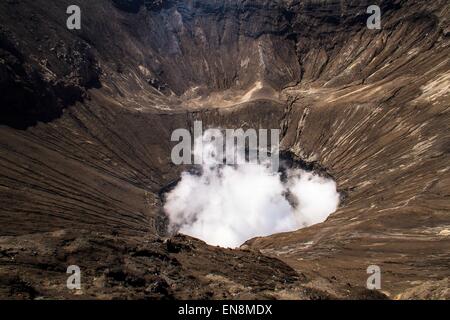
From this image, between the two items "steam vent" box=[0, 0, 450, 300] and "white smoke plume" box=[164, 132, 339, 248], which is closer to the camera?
"steam vent" box=[0, 0, 450, 300]

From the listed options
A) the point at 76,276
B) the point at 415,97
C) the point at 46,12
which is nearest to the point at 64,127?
the point at 46,12

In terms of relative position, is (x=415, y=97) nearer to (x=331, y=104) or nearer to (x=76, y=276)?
(x=331, y=104)

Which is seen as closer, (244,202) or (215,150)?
(244,202)

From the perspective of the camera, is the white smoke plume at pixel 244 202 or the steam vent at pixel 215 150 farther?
the white smoke plume at pixel 244 202
